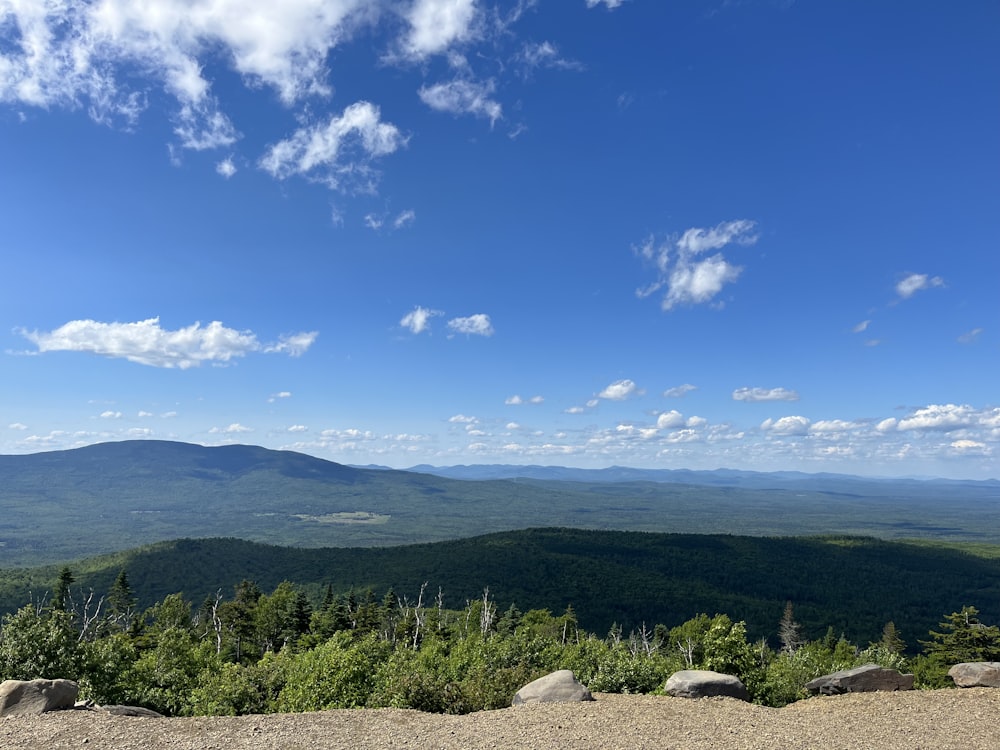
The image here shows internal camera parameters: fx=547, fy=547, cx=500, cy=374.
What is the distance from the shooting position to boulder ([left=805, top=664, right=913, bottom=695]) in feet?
70.5

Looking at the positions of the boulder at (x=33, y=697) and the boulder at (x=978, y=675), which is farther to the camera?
the boulder at (x=978, y=675)

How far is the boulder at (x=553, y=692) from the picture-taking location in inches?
804

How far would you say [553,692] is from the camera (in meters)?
20.6

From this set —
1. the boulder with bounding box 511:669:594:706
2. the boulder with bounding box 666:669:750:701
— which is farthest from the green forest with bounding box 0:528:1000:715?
the boulder with bounding box 666:669:750:701

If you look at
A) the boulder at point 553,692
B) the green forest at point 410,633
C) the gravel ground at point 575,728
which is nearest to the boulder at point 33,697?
the gravel ground at point 575,728

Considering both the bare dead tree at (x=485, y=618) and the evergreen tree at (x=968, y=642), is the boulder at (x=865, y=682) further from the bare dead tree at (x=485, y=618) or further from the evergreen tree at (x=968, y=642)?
the evergreen tree at (x=968, y=642)

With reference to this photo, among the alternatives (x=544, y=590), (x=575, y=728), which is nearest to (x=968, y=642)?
(x=575, y=728)

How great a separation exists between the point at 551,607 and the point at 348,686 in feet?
490

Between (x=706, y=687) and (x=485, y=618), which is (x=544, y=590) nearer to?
(x=485, y=618)

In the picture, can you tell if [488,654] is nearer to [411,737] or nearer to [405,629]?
[411,737]

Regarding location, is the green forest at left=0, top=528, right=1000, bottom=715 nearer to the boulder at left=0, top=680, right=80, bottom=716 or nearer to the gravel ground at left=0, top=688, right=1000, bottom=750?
the gravel ground at left=0, top=688, right=1000, bottom=750

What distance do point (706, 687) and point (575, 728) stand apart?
661 cm

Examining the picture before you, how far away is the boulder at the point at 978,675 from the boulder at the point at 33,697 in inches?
1323

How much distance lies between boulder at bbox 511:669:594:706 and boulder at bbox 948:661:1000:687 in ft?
49.3
